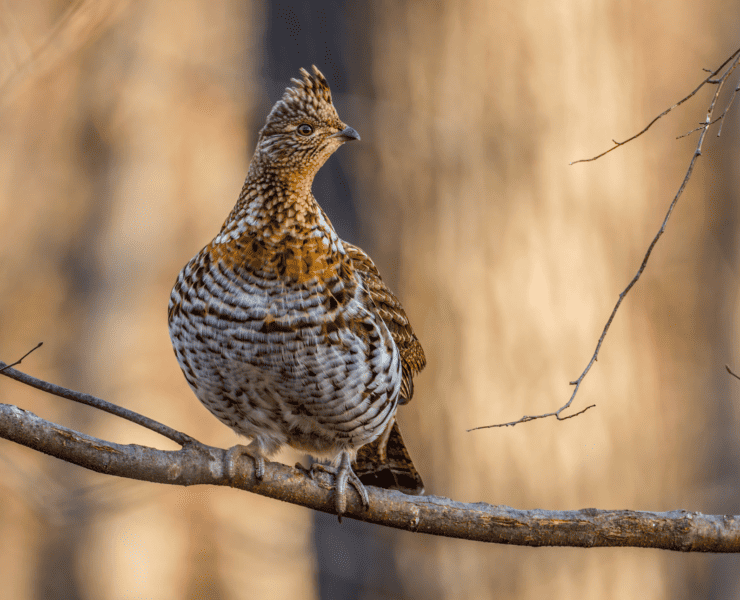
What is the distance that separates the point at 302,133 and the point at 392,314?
0.91 meters

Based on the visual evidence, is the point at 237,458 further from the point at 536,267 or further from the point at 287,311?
the point at 536,267

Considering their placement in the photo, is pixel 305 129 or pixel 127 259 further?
pixel 127 259

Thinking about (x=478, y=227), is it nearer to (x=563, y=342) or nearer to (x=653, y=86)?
(x=563, y=342)

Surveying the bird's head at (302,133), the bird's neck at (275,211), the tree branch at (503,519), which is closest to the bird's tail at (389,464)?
the tree branch at (503,519)

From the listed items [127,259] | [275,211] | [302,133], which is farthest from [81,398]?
[127,259]

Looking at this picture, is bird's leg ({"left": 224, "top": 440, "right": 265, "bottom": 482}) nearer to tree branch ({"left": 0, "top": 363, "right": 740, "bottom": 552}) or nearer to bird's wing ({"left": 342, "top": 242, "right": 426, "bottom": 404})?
tree branch ({"left": 0, "top": 363, "right": 740, "bottom": 552})

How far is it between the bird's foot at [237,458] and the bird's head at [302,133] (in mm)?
1018

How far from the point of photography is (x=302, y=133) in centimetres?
268

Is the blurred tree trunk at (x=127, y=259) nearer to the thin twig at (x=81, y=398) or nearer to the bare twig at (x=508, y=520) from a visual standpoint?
the bare twig at (x=508, y=520)

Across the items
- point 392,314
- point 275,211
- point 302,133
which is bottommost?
point 392,314

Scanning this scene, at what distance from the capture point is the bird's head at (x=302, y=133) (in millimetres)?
2668

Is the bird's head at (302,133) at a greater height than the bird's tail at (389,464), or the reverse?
the bird's head at (302,133)

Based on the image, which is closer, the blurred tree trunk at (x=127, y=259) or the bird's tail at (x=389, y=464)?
the bird's tail at (x=389, y=464)

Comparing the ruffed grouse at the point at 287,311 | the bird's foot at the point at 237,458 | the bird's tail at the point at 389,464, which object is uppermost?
the ruffed grouse at the point at 287,311
